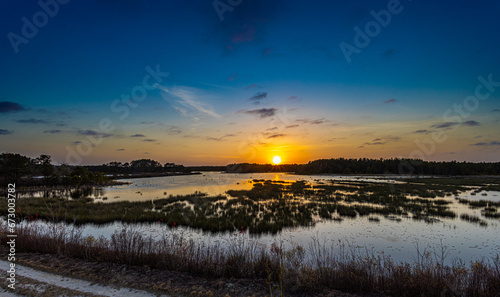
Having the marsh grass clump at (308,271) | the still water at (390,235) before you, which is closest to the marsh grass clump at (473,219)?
the still water at (390,235)

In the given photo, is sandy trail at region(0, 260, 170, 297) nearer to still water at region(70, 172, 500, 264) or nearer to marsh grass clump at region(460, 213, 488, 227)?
still water at region(70, 172, 500, 264)

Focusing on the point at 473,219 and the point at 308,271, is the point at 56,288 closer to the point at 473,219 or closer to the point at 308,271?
the point at 308,271

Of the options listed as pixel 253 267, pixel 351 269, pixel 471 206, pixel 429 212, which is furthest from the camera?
pixel 471 206

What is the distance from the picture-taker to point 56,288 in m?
6.80

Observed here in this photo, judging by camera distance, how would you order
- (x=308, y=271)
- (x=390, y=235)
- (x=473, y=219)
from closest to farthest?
(x=308, y=271)
(x=390, y=235)
(x=473, y=219)

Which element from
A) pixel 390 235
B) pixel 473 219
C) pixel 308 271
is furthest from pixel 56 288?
pixel 473 219

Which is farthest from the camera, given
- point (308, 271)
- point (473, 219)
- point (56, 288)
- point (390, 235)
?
point (473, 219)

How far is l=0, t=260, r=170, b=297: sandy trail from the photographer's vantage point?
21.3 ft

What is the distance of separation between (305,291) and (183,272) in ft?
14.1

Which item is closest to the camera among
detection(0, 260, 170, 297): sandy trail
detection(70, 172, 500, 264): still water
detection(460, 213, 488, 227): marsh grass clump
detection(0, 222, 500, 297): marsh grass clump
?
detection(0, 260, 170, 297): sandy trail

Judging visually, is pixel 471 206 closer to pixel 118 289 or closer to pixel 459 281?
pixel 459 281

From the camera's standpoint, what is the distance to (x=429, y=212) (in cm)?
2308

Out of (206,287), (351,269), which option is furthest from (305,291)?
(206,287)

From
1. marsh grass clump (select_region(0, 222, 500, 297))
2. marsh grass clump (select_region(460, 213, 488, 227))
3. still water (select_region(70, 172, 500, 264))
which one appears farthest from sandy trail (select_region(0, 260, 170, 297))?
marsh grass clump (select_region(460, 213, 488, 227))
